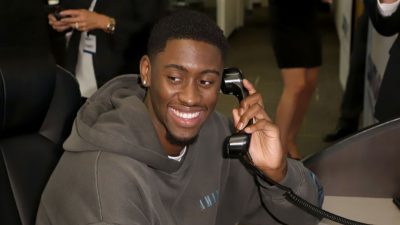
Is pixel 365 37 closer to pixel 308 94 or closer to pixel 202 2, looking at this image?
pixel 308 94

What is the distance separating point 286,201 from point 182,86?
1.27ft

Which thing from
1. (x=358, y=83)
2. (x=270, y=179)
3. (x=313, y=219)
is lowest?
(x=358, y=83)

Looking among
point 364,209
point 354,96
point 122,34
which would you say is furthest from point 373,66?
point 364,209

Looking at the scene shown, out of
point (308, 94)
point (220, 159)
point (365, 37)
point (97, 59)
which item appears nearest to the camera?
point (220, 159)

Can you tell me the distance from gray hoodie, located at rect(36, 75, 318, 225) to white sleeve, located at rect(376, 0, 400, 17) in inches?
23.2

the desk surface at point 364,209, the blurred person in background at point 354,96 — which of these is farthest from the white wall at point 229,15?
the desk surface at point 364,209

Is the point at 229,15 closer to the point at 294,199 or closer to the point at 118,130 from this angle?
the point at 294,199

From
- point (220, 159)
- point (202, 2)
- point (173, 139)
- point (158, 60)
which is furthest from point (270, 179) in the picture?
point (202, 2)

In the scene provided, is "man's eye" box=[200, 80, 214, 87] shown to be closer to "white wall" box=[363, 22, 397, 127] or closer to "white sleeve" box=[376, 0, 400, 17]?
"white sleeve" box=[376, 0, 400, 17]

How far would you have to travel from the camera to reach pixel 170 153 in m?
1.14

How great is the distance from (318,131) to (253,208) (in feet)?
8.10

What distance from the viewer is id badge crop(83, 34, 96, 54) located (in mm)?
2037

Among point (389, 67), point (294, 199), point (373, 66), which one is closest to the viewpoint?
point (294, 199)

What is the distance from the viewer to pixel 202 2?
7.32 m
